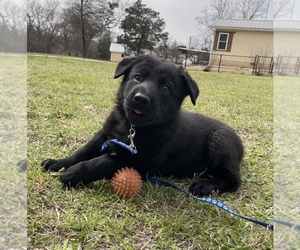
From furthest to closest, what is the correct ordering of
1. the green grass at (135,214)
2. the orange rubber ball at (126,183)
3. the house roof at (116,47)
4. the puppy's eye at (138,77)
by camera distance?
the house roof at (116,47) < the puppy's eye at (138,77) < the orange rubber ball at (126,183) < the green grass at (135,214)

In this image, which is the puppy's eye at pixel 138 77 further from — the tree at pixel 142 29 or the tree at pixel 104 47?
the tree at pixel 104 47

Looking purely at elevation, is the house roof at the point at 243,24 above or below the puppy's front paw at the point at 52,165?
above

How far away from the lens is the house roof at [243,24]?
77.8 ft

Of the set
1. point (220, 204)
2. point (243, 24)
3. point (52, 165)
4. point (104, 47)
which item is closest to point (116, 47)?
point (104, 47)

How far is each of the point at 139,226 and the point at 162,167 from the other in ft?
2.32

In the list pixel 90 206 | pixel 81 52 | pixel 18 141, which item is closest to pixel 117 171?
pixel 90 206

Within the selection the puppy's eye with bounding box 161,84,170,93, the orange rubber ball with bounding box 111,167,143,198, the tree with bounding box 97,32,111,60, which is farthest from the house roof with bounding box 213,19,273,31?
the orange rubber ball with bounding box 111,167,143,198

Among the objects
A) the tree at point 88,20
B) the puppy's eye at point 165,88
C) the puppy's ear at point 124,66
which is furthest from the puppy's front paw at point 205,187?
the tree at point 88,20

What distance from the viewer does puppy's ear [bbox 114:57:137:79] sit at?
220cm

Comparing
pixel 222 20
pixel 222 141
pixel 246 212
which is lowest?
pixel 246 212

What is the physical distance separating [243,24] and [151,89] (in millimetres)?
24994

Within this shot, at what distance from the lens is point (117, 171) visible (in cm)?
200

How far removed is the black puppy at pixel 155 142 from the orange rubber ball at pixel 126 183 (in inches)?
4.0

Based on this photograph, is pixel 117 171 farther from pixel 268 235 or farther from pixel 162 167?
pixel 268 235
